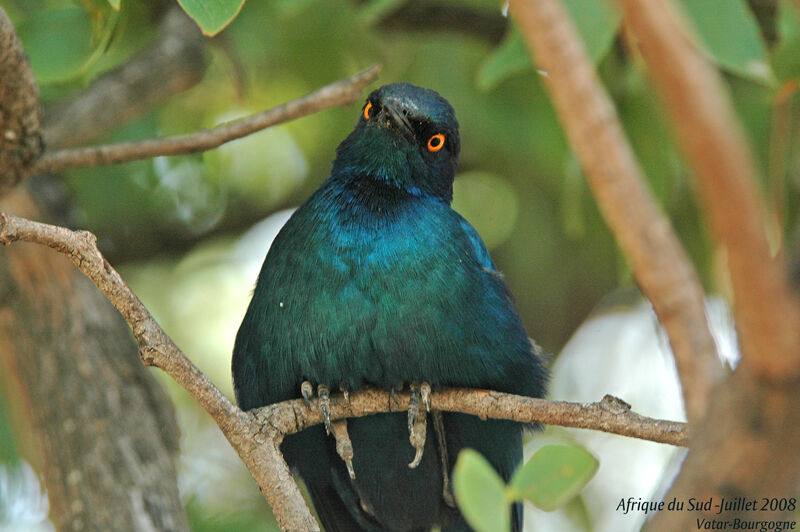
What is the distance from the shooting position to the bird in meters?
3.40

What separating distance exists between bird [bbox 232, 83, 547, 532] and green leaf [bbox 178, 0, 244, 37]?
1051 millimetres

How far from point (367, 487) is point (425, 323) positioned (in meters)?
0.82

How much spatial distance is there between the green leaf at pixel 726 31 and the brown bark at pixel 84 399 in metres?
2.59

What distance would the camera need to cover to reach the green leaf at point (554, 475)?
1781 millimetres

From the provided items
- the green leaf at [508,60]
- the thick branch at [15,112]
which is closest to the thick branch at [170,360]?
the thick branch at [15,112]

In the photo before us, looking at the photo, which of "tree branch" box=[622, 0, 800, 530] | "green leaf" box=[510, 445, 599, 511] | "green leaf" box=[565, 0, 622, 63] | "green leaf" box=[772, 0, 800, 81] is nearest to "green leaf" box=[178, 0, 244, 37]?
"green leaf" box=[565, 0, 622, 63]

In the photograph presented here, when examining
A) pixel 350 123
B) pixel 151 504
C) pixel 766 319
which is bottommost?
pixel 766 319

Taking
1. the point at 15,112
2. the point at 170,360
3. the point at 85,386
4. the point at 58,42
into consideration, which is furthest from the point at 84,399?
the point at 170,360

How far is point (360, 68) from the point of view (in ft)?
18.2

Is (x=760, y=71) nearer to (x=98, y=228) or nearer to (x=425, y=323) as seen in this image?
(x=425, y=323)

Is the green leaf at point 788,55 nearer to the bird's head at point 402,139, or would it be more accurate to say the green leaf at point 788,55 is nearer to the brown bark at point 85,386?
the bird's head at point 402,139

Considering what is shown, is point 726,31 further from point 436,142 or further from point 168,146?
point 168,146

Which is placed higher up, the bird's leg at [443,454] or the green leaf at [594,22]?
the green leaf at [594,22]

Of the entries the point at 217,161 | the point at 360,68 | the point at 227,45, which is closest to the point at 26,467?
the point at 217,161
